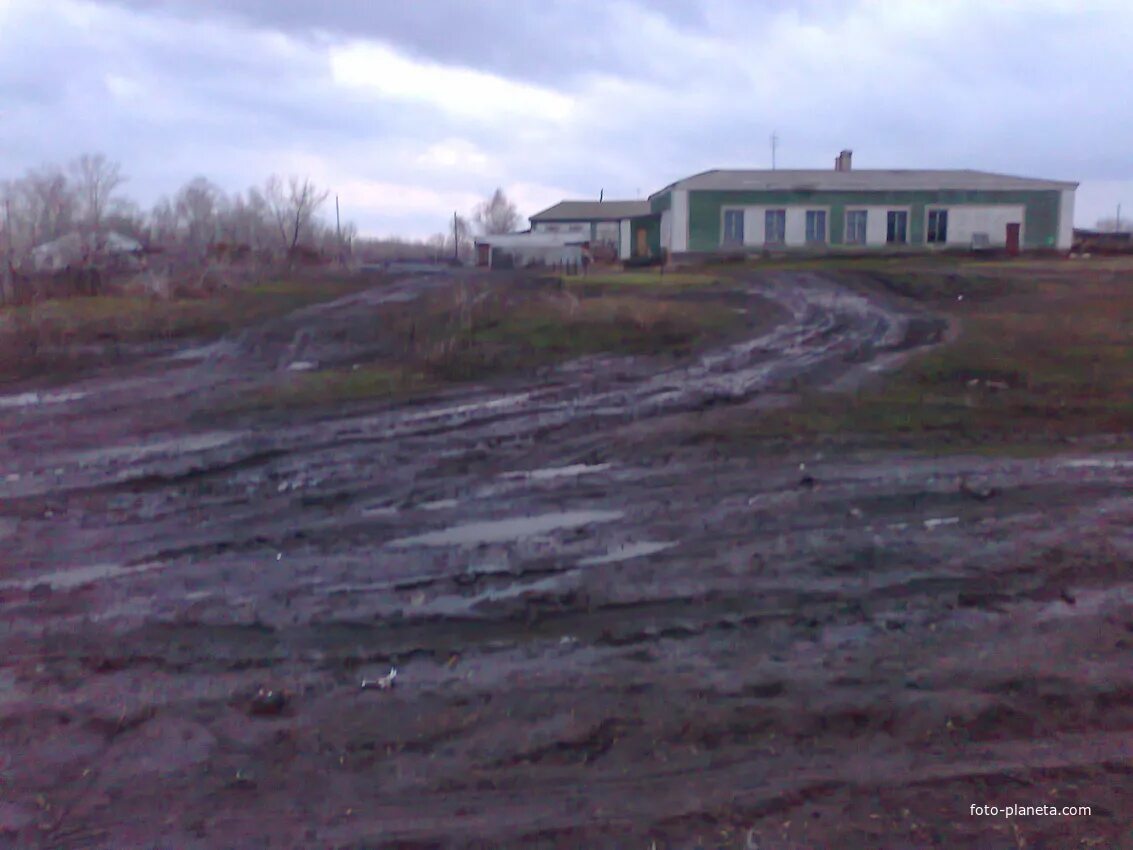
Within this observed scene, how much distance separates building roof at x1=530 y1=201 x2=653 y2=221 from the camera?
82688 millimetres

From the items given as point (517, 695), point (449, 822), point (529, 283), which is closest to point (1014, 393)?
point (517, 695)

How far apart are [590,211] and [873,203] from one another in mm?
44909

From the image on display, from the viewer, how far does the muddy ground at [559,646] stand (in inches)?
186

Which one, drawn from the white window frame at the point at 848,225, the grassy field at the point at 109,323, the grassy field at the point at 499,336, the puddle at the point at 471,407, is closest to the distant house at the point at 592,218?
the white window frame at the point at 848,225

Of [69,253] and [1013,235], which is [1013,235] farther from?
[69,253]

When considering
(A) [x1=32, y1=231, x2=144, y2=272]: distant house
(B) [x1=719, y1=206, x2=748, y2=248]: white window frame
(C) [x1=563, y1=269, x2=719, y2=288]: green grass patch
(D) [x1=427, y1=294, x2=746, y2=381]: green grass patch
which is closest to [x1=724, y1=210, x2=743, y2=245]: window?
(B) [x1=719, y1=206, x2=748, y2=248]: white window frame

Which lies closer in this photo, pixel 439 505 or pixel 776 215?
pixel 439 505

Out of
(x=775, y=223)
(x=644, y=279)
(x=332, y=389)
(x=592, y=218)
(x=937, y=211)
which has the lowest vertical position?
(x=332, y=389)

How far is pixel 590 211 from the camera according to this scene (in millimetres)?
85750

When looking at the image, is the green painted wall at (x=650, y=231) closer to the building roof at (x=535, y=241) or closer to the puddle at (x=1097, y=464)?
the building roof at (x=535, y=241)

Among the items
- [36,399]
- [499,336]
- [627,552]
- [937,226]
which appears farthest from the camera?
[937,226]

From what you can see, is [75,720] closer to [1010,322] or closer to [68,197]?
[1010,322]

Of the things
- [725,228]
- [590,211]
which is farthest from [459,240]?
[725,228]

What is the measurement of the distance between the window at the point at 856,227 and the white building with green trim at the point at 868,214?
4 centimetres
